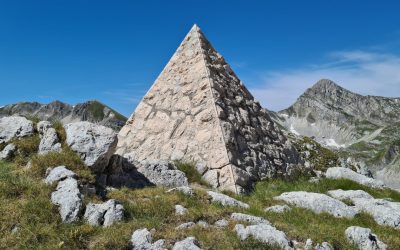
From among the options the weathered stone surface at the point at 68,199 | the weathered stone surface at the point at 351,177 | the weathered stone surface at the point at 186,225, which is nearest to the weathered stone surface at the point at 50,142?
the weathered stone surface at the point at 68,199

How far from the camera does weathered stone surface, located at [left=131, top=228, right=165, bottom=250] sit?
33.7 feet

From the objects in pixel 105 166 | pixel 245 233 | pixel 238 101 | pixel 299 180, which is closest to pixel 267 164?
pixel 299 180

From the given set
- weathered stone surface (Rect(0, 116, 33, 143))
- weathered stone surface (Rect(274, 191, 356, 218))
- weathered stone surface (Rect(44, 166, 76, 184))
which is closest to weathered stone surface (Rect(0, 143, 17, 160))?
weathered stone surface (Rect(0, 116, 33, 143))

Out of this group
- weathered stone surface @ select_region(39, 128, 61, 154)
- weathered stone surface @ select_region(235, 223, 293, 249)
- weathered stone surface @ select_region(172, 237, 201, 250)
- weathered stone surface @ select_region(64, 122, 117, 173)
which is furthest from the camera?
weathered stone surface @ select_region(39, 128, 61, 154)

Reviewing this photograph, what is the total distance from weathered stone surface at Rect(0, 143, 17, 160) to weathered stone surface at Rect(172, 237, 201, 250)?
748cm

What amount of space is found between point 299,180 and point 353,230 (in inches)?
335

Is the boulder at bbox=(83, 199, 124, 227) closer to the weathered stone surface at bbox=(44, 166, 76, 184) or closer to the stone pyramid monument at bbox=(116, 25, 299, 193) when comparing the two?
the weathered stone surface at bbox=(44, 166, 76, 184)

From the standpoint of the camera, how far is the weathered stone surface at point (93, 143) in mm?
14031

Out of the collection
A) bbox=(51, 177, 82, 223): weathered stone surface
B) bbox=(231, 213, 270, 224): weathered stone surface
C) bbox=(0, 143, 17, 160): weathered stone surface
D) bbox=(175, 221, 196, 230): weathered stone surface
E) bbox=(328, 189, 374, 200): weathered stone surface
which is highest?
bbox=(0, 143, 17, 160): weathered stone surface

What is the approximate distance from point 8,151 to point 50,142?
1.49 meters

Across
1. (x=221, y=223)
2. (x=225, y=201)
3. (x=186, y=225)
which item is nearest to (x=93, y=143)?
(x=225, y=201)

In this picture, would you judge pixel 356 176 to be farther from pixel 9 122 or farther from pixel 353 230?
pixel 9 122

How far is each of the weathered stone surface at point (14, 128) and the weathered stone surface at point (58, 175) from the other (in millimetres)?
3488

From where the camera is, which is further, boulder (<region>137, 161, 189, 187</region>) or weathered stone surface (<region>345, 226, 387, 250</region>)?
boulder (<region>137, 161, 189, 187</region>)
